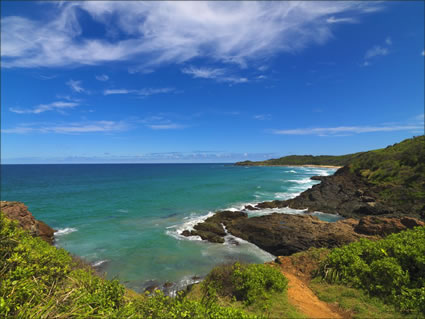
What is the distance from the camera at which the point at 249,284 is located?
27.5 ft

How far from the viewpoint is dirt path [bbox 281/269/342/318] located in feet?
24.5

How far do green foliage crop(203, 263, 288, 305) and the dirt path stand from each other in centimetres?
52

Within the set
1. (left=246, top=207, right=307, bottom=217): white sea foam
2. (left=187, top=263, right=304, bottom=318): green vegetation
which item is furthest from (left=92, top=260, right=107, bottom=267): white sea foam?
(left=246, top=207, right=307, bottom=217): white sea foam

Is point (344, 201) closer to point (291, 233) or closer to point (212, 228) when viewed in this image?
point (291, 233)

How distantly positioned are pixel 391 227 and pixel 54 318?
2036cm

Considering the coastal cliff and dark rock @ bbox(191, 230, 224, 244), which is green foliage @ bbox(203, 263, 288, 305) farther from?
the coastal cliff

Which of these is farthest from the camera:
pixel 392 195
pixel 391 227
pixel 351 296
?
pixel 392 195

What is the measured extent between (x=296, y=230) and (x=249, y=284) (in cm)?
1247

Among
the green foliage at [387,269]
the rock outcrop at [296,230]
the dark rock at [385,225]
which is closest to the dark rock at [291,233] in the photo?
the rock outcrop at [296,230]

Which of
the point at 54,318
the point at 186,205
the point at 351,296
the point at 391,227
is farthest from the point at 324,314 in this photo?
the point at 186,205

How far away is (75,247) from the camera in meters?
19.2

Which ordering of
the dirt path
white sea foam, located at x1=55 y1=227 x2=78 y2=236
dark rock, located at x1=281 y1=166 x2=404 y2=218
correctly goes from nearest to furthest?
1. the dirt path
2. white sea foam, located at x1=55 y1=227 x2=78 y2=236
3. dark rock, located at x1=281 y1=166 x2=404 y2=218

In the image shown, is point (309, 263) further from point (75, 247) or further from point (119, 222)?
point (119, 222)

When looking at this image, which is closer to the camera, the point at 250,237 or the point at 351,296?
the point at 351,296
